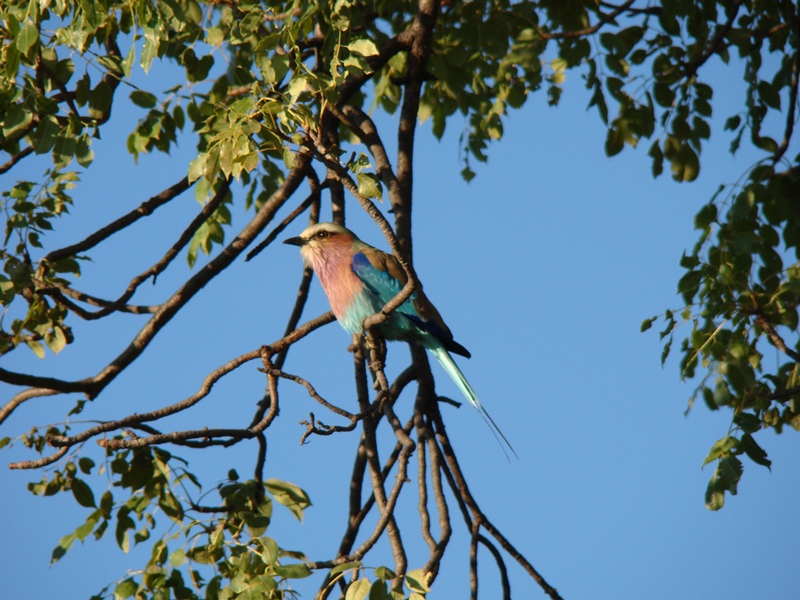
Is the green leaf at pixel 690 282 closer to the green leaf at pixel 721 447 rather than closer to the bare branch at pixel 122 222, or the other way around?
the green leaf at pixel 721 447

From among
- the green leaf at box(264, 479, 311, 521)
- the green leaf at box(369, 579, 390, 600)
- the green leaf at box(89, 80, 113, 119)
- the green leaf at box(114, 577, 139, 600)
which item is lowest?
the green leaf at box(369, 579, 390, 600)

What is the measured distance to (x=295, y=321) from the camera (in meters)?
4.93

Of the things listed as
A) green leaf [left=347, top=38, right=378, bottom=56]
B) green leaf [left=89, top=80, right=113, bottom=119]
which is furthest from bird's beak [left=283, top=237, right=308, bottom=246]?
green leaf [left=347, top=38, right=378, bottom=56]

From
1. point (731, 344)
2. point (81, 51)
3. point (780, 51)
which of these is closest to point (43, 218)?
point (81, 51)

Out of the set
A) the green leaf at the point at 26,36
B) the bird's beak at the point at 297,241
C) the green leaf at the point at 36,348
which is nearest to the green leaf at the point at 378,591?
the green leaf at the point at 26,36

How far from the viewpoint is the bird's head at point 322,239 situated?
5367 millimetres

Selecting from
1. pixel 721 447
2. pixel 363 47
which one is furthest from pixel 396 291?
pixel 363 47

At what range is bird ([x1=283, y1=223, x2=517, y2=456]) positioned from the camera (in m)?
4.94

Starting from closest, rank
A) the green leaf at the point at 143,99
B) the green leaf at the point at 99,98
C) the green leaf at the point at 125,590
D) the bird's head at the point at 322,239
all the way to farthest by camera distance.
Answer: the green leaf at the point at 125,590 < the green leaf at the point at 99,98 < the green leaf at the point at 143,99 < the bird's head at the point at 322,239

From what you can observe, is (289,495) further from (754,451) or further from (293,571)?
(754,451)

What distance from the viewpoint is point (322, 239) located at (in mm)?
5414

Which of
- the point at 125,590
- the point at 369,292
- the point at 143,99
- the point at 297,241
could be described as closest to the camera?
the point at 125,590

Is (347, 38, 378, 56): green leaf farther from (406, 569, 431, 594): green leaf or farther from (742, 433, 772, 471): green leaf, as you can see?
(742, 433, 772, 471): green leaf

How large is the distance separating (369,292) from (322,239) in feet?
1.62
